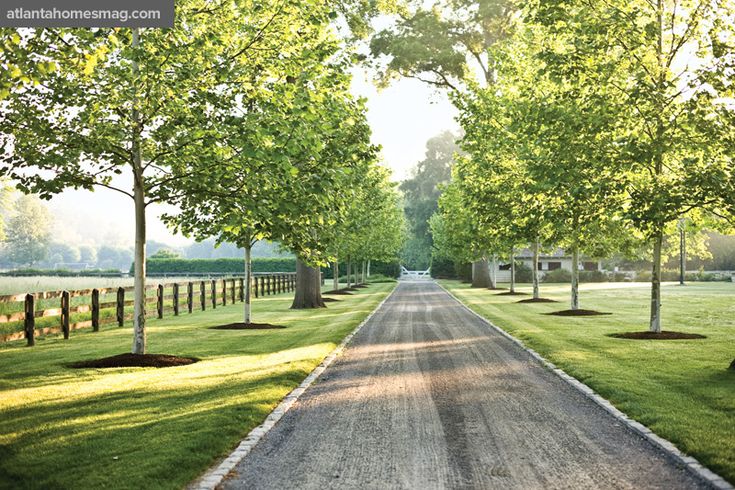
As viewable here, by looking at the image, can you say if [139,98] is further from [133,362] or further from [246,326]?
[246,326]

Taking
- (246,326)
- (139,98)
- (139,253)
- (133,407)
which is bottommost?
(246,326)

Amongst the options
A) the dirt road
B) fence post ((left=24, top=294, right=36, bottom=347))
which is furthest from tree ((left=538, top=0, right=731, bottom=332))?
fence post ((left=24, top=294, right=36, bottom=347))

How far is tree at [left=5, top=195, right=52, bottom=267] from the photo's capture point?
131 metres

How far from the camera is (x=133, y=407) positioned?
9461mm

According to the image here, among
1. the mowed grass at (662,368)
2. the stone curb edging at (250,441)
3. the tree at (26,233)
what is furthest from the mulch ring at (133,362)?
the tree at (26,233)

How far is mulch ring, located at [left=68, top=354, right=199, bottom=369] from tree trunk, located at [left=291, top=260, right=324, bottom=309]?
17.7 m

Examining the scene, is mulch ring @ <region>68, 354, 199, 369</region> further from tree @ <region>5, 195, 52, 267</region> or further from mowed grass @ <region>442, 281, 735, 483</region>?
tree @ <region>5, 195, 52, 267</region>

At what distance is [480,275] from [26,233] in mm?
103709

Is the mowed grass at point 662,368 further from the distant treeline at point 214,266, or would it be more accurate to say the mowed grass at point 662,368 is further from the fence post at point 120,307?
the distant treeline at point 214,266

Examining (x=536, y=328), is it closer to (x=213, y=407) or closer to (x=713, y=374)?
(x=713, y=374)

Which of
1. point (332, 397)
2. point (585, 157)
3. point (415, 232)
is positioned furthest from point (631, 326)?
point (415, 232)

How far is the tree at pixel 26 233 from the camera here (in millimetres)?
130750

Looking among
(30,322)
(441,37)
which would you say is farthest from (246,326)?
(441,37)

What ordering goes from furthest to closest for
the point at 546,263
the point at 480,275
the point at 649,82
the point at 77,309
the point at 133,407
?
the point at 546,263, the point at 480,275, the point at 77,309, the point at 649,82, the point at 133,407
